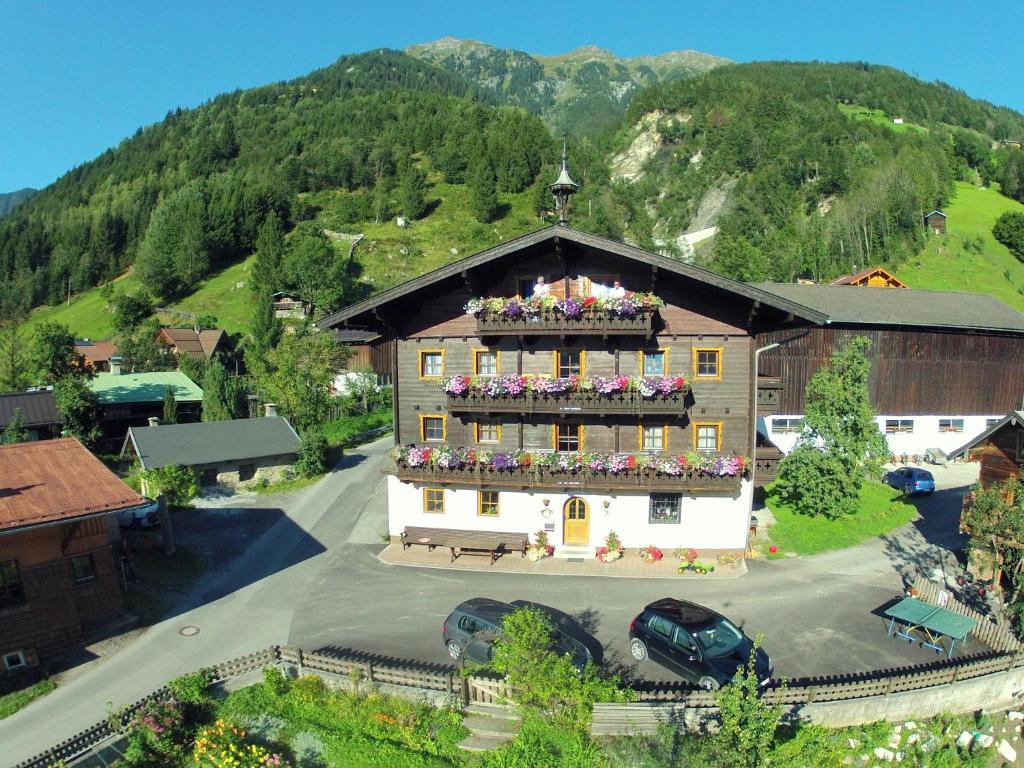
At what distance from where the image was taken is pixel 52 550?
1773 cm

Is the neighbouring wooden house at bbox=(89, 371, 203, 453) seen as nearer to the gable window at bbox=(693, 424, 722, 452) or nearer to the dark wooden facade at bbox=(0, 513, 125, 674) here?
the dark wooden facade at bbox=(0, 513, 125, 674)

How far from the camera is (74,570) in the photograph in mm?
18812

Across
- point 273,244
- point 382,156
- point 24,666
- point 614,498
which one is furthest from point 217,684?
point 382,156

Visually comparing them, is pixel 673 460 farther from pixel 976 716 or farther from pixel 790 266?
pixel 790 266

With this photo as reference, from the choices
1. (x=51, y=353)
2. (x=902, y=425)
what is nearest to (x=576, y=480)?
(x=902, y=425)

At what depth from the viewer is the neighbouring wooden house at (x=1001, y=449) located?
898 inches

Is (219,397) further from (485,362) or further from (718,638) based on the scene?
(718,638)

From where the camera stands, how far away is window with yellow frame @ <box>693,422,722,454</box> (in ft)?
77.9

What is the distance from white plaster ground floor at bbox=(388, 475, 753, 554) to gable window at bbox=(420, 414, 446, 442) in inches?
78.7

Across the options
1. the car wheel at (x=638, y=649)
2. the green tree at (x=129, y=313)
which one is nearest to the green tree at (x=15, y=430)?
the car wheel at (x=638, y=649)

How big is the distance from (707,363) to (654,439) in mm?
3561

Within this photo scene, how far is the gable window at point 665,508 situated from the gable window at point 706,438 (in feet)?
6.97

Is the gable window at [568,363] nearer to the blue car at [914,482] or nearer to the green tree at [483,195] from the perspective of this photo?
the blue car at [914,482]

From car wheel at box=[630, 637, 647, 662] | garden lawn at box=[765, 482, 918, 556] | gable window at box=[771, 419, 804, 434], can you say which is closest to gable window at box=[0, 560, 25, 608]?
car wheel at box=[630, 637, 647, 662]
